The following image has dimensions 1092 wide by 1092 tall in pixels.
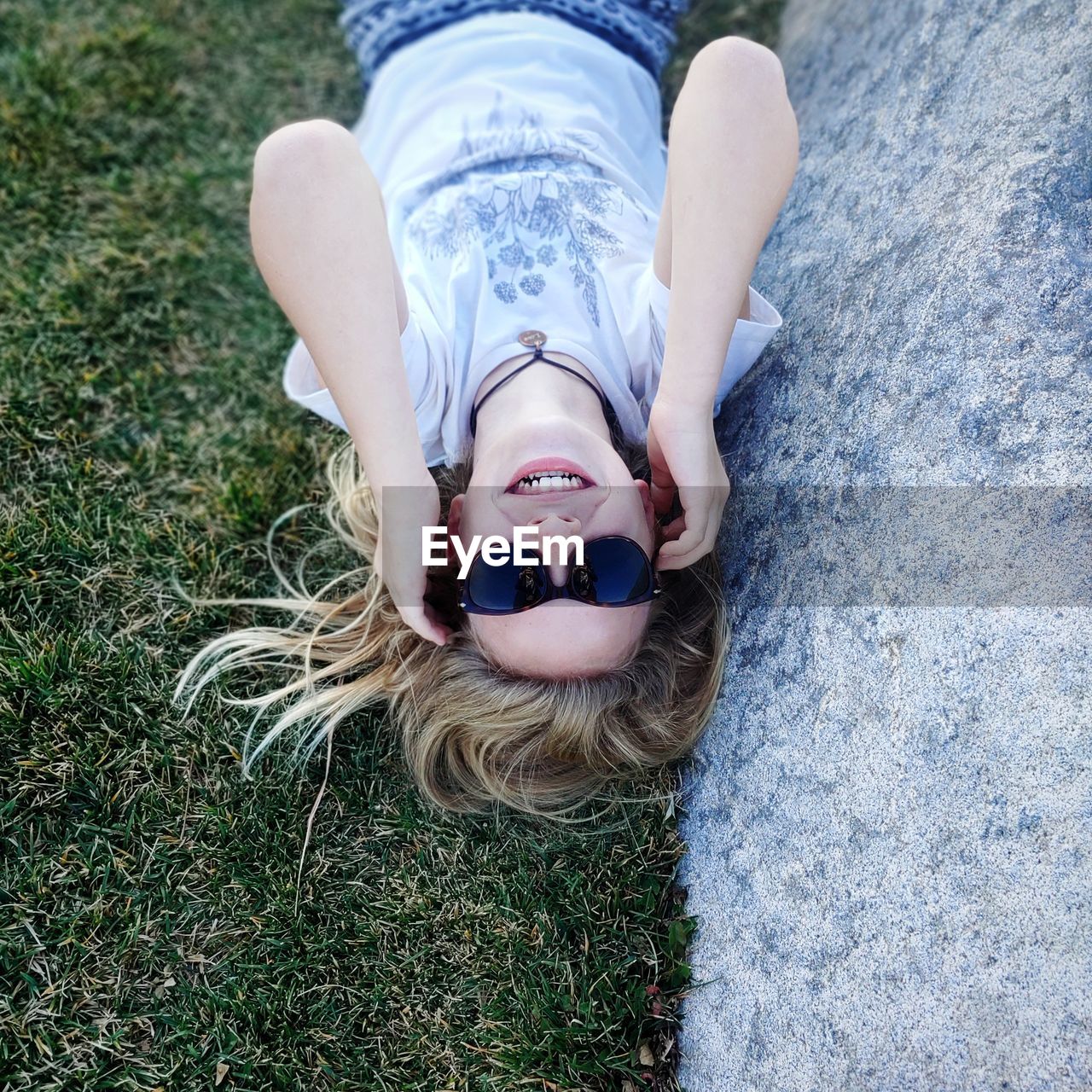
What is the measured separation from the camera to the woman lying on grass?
2.29m

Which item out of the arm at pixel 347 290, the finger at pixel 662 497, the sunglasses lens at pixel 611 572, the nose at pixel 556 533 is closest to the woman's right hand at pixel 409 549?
the arm at pixel 347 290

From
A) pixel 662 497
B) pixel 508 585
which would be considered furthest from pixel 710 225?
pixel 508 585

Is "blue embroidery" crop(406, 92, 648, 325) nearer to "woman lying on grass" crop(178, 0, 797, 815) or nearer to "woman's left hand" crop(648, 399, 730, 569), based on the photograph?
"woman lying on grass" crop(178, 0, 797, 815)

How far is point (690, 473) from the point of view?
2.35 m

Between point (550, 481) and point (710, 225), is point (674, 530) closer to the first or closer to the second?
point (550, 481)

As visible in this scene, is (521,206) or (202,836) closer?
(202,836)

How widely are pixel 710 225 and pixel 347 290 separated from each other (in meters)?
0.96

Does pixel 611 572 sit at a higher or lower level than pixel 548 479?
lower

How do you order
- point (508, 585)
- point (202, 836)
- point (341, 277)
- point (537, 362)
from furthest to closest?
point (537, 362), point (202, 836), point (341, 277), point (508, 585)

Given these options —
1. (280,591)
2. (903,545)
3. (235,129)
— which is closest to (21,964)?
(280,591)

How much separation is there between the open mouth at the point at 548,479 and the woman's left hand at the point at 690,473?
251mm

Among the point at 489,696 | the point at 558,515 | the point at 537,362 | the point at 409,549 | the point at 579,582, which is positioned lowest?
the point at 489,696

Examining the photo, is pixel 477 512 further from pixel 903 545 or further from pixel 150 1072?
pixel 150 1072

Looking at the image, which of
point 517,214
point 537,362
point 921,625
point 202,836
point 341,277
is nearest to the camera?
point 921,625
